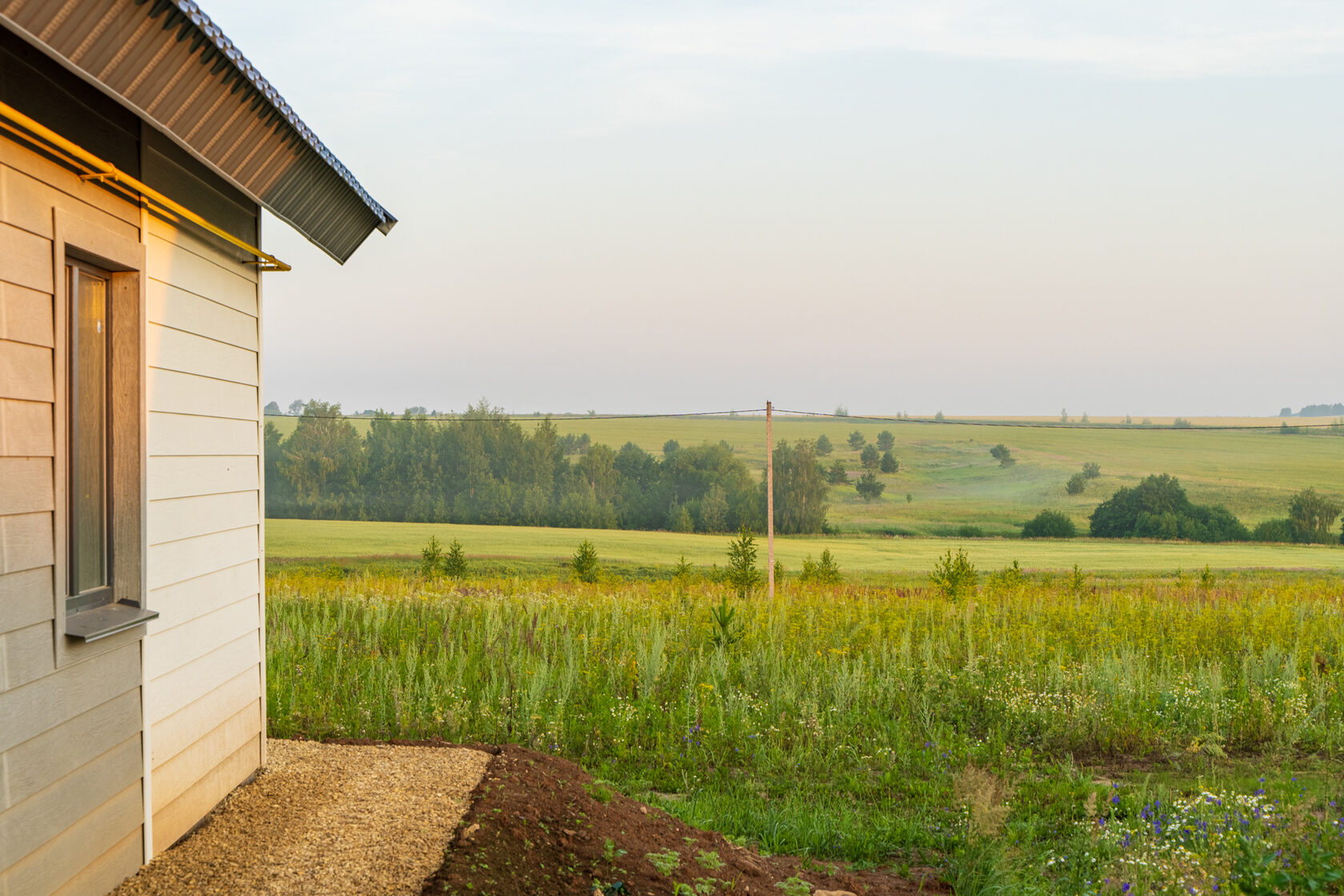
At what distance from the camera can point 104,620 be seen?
2.91 m

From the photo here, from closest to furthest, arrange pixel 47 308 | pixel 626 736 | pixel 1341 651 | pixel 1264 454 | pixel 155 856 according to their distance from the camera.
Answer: pixel 47 308
pixel 155 856
pixel 626 736
pixel 1341 651
pixel 1264 454

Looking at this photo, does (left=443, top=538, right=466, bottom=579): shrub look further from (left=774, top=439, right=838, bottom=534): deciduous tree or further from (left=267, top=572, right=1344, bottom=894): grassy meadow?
(left=774, top=439, right=838, bottom=534): deciduous tree

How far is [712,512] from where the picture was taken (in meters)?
38.8

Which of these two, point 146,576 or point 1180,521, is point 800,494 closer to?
point 1180,521

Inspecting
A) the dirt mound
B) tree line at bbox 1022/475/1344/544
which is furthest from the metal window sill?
tree line at bbox 1022/475/1344/544

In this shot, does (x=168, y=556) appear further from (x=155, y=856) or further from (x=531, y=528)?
(x=531, y=528)

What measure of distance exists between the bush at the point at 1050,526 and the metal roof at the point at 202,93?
36.1 m

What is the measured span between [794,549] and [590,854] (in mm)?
29882

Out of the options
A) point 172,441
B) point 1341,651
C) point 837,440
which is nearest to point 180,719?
point 172,441

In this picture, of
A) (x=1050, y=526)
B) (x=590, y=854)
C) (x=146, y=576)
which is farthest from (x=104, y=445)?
(x=1050, y=526)

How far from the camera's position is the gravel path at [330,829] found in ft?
10.2

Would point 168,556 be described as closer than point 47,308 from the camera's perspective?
No

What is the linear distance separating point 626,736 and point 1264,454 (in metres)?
54.6

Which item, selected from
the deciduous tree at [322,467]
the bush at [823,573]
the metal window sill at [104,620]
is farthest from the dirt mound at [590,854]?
the deciduous tree at [322,467]
